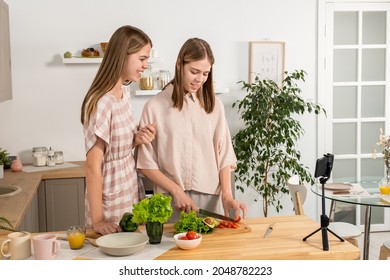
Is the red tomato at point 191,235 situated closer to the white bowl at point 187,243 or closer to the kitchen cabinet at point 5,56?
the white bowl at point 187,243

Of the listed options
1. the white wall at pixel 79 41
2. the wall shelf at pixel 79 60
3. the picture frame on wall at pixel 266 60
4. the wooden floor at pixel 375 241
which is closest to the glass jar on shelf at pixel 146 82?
the white wall at pixel 79 41

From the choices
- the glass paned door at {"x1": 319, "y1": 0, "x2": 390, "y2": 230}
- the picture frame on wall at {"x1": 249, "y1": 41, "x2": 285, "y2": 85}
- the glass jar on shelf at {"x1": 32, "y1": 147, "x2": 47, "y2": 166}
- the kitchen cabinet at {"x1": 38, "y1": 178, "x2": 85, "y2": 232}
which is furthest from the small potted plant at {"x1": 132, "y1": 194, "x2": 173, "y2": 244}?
the glass paned door at {"x1": 319, "y1": 0, "x2": 390, "y2": 230}

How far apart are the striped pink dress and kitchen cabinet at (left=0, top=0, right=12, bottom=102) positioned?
183 cm

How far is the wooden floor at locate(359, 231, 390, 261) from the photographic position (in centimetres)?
438

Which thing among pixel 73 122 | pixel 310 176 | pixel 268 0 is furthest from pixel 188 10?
pixel 310 176

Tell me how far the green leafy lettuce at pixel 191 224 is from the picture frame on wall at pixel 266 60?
2.83 metres

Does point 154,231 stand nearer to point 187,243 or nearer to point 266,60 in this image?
point 187,243

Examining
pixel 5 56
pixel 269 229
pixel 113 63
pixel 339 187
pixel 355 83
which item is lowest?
pixel 339 187

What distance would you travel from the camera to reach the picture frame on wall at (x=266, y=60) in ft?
15.7

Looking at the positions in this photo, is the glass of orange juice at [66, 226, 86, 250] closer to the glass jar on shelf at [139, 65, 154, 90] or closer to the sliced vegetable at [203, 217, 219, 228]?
the sliced vegetable at [203, 217, 219, 228]

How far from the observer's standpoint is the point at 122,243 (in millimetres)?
1957

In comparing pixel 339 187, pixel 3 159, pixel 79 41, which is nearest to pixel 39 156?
pixel 3 159

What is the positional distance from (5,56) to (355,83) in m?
Result: 2.86
